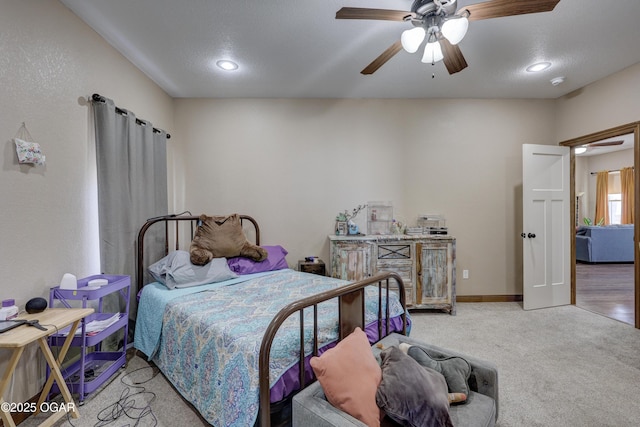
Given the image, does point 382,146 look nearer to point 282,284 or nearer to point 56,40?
point 282,284

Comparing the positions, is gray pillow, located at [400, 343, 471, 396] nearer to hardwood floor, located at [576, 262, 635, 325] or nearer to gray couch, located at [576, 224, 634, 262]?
hardwood floor, located at [576, 262, 635, 325]

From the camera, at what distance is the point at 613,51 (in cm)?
278

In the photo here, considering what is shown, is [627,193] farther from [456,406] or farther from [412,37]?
[456,406]

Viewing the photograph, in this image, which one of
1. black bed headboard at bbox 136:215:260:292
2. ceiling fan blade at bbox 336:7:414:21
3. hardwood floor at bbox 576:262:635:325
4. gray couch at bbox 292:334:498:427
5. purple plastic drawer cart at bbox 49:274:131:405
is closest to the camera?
gray couch at bbox 292:334:498:427

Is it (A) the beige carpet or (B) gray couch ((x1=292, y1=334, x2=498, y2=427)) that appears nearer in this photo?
(B) gray couch ((x1=292, y1=334, x2=498, y2=427))

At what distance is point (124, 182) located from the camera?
2.63 m

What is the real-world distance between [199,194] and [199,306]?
6.95ft

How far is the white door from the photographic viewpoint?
372cm

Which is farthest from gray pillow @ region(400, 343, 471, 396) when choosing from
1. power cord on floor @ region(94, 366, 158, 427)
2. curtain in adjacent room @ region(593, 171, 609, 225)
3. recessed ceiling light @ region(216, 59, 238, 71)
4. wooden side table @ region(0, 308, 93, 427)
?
curtain in adjacent room @ region(593, 171, 609, 225)

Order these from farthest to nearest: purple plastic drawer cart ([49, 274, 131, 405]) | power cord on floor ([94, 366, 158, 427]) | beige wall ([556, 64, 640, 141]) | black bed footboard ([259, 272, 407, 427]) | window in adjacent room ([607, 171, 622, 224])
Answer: window in adjacent room ([607, 171, 622, 224]) < beige wall ([556, 64, 640, 141]) < purple plastic drawer cart ([49, 274, 131, 405]) < power cord on floor ([94, 366, 158, 427]) < black bed footboard ([259, 272, 407, 427])

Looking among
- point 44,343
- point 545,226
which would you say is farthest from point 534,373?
point 44,343

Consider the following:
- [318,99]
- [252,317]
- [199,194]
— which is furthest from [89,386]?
[318,99]

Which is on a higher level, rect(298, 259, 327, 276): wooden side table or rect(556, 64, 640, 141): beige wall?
rect(556, 64, 640, 141): beige wall

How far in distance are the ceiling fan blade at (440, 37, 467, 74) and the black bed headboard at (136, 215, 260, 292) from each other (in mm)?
2693
